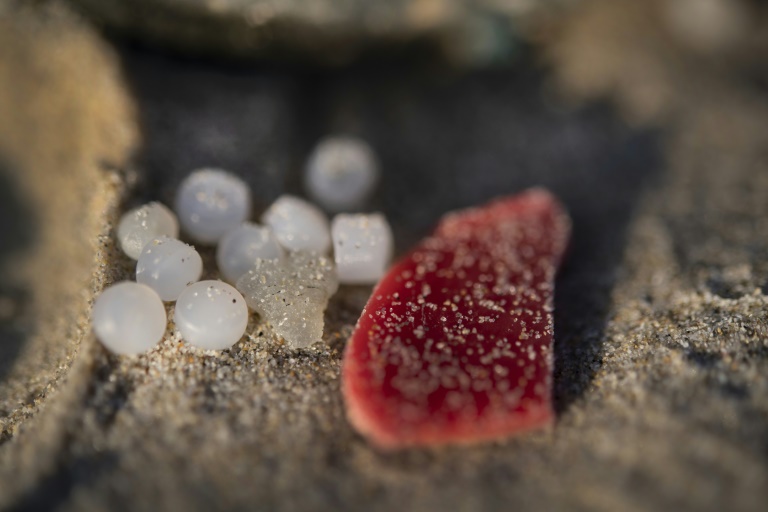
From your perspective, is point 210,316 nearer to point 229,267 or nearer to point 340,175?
point 229,267

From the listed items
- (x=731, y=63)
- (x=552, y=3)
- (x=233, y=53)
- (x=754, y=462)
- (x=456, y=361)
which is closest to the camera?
(x=754, y=462)

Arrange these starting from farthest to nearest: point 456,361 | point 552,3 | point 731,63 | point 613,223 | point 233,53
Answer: point 731,63
point 552,3
point 233,53
point 613,223
point 456,361

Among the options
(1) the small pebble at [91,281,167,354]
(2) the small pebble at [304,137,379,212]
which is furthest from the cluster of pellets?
(2) the small pebble at [304,137,379,212]

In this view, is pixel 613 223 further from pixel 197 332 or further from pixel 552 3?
pixel 197 332

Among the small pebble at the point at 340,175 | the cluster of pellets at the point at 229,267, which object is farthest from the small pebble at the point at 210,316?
the small pebble at the point at 340,175

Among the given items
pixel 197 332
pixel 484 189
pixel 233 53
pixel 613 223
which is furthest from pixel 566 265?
pixel 233 53

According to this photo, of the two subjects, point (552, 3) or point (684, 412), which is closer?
point (684, 412)
